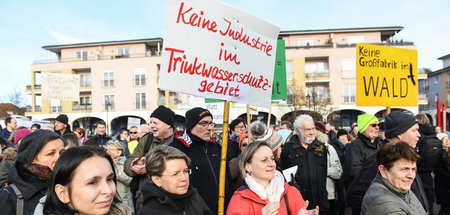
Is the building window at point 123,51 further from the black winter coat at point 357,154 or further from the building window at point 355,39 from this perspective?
the black winter coat at point 357,154

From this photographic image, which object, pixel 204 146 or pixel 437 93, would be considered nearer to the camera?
pixel 204 146

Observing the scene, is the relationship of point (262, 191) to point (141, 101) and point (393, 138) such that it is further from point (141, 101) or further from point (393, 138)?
point (141, 101)

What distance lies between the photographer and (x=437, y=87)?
43875 millimetres

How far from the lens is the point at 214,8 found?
2744 millimetres

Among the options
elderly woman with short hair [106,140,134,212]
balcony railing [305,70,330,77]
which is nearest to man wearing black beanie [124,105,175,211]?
elderly woman with short hair [106,140,134,212]

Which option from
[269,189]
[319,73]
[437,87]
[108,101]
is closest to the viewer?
[269,189]

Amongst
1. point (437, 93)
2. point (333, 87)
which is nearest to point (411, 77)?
point (333, 87)

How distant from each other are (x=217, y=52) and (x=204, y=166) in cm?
116

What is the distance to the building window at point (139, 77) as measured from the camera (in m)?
35.3

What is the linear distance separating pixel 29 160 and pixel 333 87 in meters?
32.8

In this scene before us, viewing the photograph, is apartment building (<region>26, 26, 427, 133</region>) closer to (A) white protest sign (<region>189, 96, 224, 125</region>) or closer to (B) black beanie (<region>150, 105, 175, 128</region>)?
(A) white protest sign (<region>189, 96, 224, 125</region>)

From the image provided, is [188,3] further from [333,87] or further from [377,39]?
[377,39]

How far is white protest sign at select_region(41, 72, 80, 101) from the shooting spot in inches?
454

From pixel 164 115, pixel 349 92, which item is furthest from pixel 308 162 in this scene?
pixel 349 92
